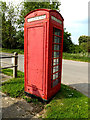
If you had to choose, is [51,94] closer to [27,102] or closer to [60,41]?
[27,102]

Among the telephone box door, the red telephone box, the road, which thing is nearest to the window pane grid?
the red telephone box

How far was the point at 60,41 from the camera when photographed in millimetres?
3703

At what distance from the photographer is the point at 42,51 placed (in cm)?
310

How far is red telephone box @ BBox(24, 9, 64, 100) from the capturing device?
2986 mm

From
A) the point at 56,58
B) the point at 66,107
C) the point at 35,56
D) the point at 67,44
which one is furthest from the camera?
the point at 67,44

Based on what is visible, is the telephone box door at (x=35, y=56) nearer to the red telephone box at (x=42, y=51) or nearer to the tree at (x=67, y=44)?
the red telephone box at (x=42, y=51)

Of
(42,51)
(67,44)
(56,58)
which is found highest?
(67,44)

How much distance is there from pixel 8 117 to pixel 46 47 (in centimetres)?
211

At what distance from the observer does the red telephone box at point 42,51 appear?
2.99 m

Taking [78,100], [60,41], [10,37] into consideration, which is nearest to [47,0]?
[10,37]

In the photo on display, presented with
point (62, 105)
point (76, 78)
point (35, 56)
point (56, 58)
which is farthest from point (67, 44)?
point (62, 105)

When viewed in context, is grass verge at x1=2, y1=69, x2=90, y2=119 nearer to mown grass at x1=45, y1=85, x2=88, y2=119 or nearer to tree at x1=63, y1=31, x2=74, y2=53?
mown grass at x1=45, y1=85, x2=88, y2=119

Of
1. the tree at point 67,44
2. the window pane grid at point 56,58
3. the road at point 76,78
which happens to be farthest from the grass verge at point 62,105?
the tree at point 67,44

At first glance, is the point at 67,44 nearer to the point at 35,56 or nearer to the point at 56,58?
the point at 56,58
